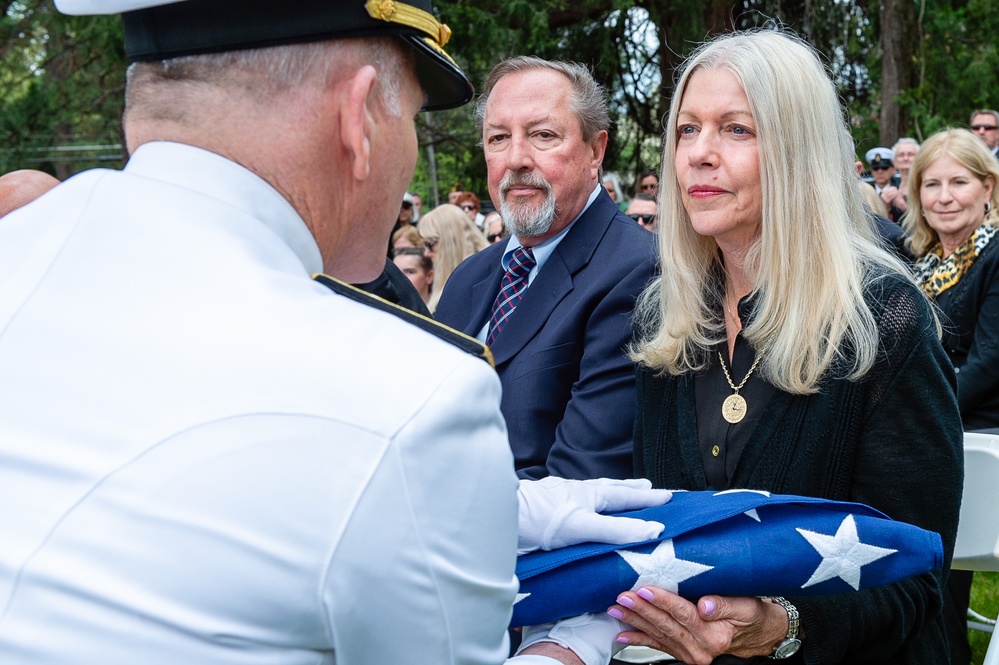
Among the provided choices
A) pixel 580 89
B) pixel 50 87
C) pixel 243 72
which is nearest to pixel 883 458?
pixel 243 72

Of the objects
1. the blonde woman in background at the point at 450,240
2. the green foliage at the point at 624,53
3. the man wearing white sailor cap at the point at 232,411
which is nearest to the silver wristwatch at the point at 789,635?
the man wearing white sailor cap at the point at 232,411

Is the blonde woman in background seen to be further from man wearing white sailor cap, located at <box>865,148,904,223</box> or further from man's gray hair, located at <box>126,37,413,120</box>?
man's gray hair, located at <box>126,37,413,120</box>

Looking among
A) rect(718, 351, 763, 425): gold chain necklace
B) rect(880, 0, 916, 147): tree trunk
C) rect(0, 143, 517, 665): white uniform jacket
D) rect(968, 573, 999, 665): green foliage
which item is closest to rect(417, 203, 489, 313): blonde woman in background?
rect(968, 573, 999, 665): green foliage

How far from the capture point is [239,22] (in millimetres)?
1154

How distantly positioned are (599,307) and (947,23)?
406 inches

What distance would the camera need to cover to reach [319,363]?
39.0 inches

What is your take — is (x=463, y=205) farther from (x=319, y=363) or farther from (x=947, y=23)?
(x=319, y=363)

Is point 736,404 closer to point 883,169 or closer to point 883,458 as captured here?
point 883,458

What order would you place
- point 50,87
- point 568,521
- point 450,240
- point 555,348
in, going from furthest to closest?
point 50,87, point 450,240, point 555,348, point 568,521

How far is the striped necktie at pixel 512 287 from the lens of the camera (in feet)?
9.81

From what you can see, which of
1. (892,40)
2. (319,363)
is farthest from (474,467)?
(892,40)

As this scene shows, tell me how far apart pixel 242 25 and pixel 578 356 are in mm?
1700

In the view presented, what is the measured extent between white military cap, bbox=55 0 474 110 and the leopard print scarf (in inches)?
160

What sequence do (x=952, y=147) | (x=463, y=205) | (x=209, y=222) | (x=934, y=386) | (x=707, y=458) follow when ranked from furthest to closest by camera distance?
(x=463, y=205)
(x=952, y=147)
(x=707, y=458)
(x=934, y=386)
(x=209, y=222)
